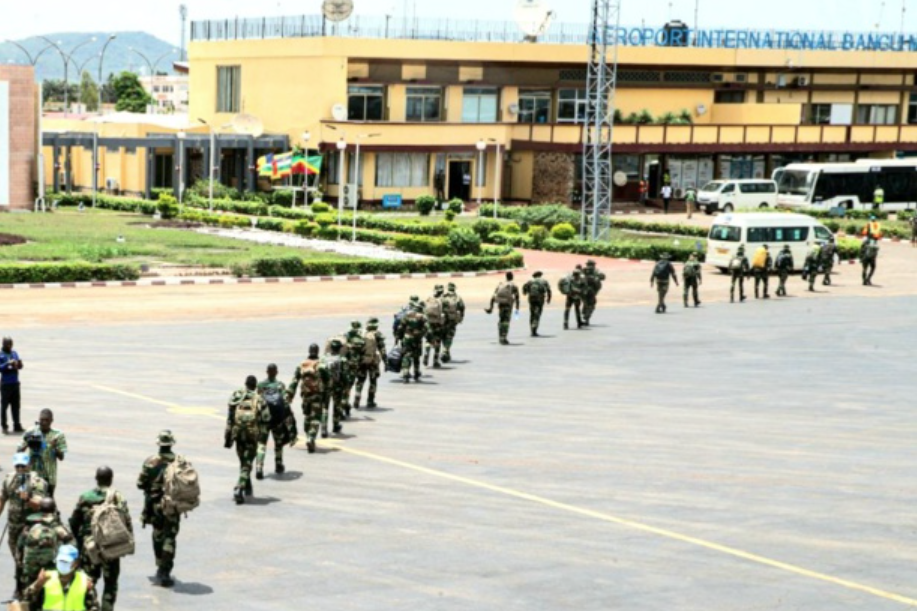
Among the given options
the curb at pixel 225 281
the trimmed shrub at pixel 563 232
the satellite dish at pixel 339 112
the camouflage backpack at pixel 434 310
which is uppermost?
the satellite dish at pixel 339 112

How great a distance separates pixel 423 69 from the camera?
268 ft

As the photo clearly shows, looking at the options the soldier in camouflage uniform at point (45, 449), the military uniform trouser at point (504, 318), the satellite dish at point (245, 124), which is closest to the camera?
the soldier in camouflage uniform at point (45, 449)

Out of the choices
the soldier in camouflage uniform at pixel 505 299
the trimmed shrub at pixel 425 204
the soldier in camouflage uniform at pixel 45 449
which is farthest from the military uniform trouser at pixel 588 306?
the trimmed shrub at pixel 425 204

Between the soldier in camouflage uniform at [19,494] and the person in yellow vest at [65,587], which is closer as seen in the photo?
the person in yellow vest at [65,587]

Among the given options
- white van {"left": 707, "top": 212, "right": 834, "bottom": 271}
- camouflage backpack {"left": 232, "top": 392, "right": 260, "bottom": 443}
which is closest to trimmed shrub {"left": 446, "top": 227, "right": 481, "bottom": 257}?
white van {"left": 707, "top": 212, "right": 834, "bottom": 271}

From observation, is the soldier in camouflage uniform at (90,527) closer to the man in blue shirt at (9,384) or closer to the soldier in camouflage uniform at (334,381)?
the soldier in camouflage uniform at (334,381)

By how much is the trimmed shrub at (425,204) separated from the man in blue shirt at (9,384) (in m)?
50.4

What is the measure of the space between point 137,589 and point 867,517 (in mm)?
9581

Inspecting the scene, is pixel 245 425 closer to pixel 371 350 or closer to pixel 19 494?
pixel 19 494

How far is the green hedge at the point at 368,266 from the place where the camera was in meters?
47.0

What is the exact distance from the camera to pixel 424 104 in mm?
82625

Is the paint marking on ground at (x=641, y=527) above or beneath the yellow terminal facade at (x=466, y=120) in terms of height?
beneath

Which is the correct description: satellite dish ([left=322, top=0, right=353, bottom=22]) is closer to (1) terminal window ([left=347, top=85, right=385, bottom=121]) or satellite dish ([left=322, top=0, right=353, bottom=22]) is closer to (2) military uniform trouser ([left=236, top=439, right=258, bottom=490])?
(1) terminal window ([left=347, top=85, right=385, bottom=121])

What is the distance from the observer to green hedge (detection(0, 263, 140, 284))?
43.2 meters
